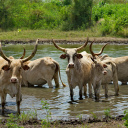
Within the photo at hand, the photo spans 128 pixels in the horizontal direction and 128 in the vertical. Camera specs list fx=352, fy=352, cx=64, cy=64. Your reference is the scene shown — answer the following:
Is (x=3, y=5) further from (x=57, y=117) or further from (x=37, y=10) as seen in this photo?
(x=57, y=117)

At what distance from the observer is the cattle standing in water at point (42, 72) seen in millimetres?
12445

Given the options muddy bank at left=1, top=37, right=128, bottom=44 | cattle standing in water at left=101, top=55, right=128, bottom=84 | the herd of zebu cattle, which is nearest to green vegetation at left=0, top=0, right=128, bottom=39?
muddy bank at left=1, top=37, right=128, bottom=44

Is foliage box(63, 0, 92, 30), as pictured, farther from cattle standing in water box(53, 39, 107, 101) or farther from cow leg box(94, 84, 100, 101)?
cow leg box(94, 84, 100, 101)

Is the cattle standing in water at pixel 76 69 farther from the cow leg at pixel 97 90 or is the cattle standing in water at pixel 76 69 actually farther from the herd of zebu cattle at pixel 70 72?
the cow leg at pixel 97 90

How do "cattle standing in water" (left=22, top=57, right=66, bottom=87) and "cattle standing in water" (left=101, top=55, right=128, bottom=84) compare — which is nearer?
"cattle standing in water" (left=22, top=57, right=66, bottom=87)

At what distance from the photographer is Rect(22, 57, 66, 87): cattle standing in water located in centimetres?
1245

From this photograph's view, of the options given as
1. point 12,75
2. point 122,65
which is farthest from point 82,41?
point 12,75

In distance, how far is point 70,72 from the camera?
1047 cm

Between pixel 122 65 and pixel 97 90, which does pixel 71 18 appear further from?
pixel 97 90

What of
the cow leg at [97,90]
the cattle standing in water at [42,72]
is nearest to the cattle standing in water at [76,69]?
the cow leg at [97,90]

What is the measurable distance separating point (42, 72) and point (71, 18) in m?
28.6

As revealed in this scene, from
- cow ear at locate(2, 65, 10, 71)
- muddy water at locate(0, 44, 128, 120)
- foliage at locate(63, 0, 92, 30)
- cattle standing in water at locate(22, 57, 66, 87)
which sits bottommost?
muddy water at locate(0, 44, 128, 120)

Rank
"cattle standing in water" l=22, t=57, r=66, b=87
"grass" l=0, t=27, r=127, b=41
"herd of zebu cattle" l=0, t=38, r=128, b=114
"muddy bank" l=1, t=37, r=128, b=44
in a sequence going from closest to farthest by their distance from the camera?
"herd of zebu cattle" l=0, t=38, r=128, b=114, "cattle standing in water" l=22, t=57, r=66, b=87, "muddy bank" l=1, t=37, r=128, b=44, "grass" l=0, t=27, r=127, b=41

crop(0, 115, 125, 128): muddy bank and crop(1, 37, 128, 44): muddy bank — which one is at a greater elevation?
crop(0, 115, 125, 128): muddy bank
